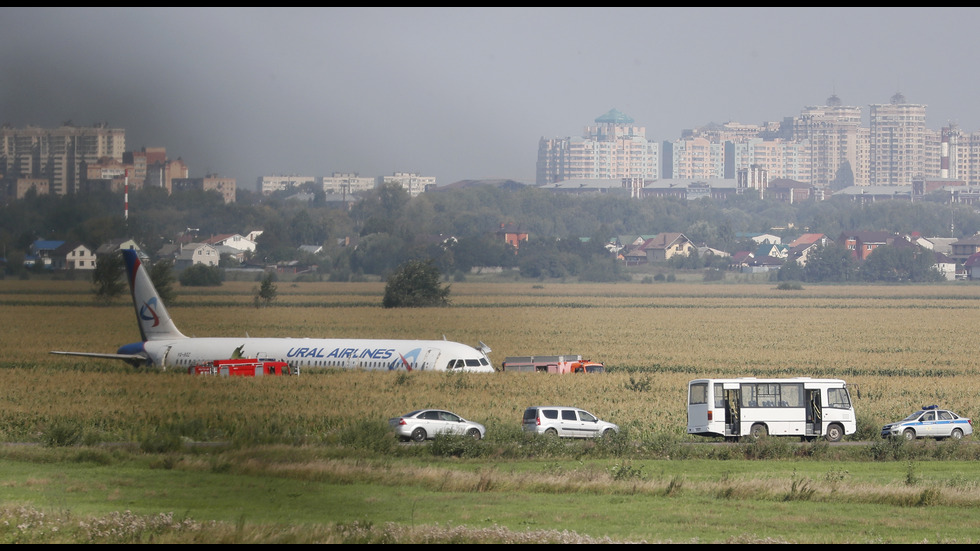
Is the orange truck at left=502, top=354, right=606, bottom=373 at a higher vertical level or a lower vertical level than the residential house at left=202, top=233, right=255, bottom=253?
lower

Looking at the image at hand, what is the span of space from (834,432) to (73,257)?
4563 centimetres

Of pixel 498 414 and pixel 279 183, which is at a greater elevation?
pixel 279 183

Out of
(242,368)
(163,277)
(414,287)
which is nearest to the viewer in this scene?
(242,368)

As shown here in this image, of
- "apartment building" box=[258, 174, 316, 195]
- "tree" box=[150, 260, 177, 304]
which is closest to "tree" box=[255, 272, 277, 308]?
"apartment building" box=[258, 174, 316, 195]

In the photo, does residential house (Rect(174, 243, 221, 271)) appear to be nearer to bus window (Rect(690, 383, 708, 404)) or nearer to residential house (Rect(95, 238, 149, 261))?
residential house (Rect(95, 238, 149, 261))

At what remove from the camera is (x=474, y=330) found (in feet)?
298

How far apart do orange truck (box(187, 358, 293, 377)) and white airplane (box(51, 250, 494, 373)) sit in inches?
98.5

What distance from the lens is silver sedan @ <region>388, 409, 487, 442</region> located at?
113ft

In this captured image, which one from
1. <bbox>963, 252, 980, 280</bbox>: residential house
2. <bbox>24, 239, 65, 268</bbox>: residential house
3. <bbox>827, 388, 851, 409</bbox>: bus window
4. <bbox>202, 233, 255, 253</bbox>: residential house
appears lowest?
<bbox>827, 388, 851, 409</bbox>: bus window

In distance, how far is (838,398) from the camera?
37031 millimetres

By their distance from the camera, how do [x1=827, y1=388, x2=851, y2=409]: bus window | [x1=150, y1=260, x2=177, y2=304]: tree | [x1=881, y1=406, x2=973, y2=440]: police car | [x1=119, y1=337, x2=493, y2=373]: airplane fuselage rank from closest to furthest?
[x1=881, y1=406, x2=973, y2=440]: police car
[x1=827, y1=388, x2=851, y2=409]: bus window
[x1=119, y1=337, x2=493, y2=373]: airplane fuselage
[x1=150, y1=260, x2=177, y2=304]: tree

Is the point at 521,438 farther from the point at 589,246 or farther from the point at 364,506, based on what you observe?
the point at 589,246

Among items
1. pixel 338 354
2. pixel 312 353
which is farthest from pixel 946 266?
pixel 312 353

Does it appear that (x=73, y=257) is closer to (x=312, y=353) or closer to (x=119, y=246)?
(x=119, y=246)
